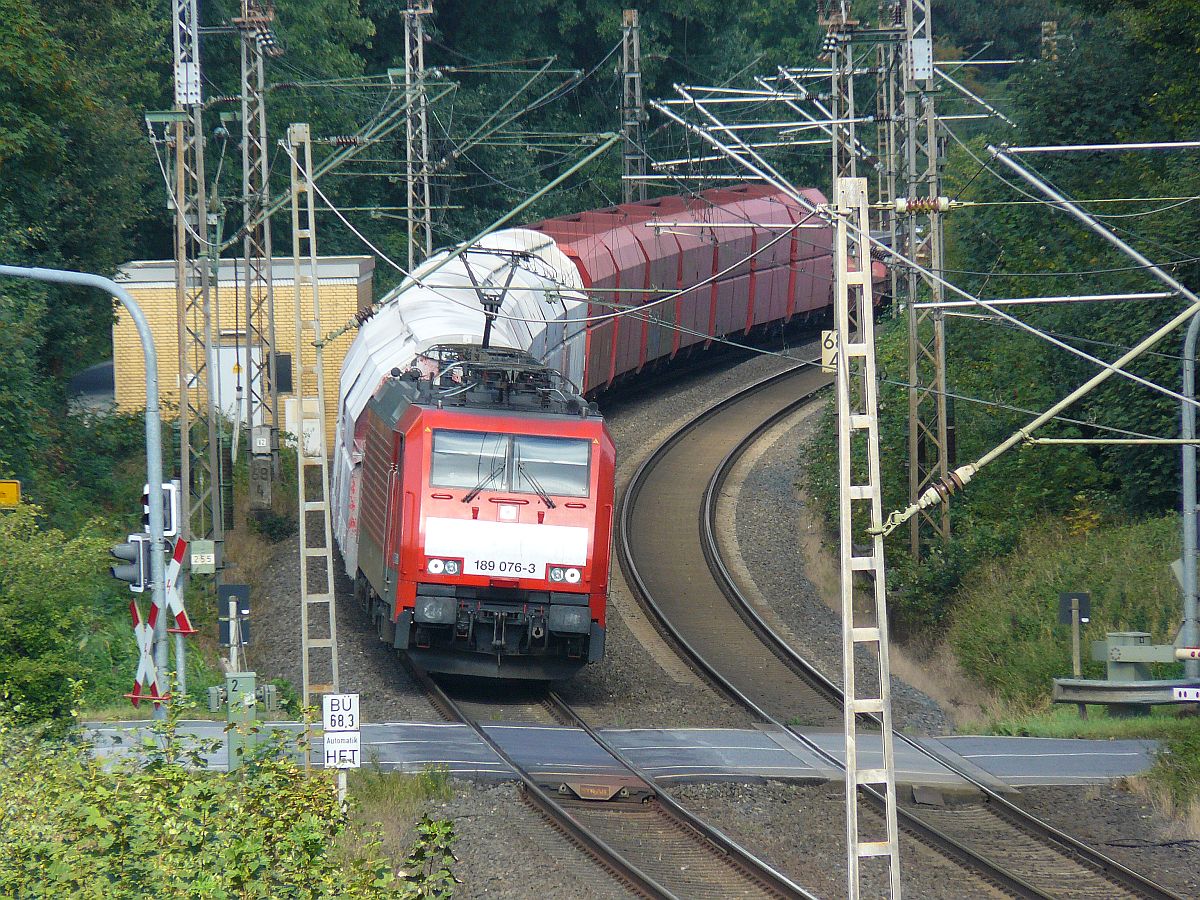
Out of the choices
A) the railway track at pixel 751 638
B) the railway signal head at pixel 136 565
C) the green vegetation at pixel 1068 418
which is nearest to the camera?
the railway track at pixel 751 638

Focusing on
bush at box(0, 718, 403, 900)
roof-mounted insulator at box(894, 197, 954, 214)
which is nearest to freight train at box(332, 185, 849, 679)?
roof-mounted insulator at box(894, 197, 954, 214)

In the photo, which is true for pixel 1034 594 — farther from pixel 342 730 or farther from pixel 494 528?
pixel 342 730

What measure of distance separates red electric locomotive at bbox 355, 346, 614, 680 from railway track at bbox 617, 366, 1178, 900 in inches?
122

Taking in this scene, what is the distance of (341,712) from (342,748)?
11.1 inches

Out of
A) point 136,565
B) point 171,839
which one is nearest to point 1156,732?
point 136,565

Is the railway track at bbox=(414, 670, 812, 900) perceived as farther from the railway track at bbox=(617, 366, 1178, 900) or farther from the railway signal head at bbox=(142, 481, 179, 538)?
the railway signal head at bbox=(142, 481, 179, 538)

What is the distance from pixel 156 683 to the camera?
14109 mm

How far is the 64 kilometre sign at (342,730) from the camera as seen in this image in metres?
12.5

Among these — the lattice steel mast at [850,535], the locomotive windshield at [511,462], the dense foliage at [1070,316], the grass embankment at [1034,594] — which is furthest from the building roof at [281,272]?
the lattice steel mast at [850,535]

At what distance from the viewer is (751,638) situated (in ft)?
75.4

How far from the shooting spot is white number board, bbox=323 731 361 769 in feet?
41.1

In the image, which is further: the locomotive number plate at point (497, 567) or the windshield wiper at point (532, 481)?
the windshield wiper at point (532, 481)

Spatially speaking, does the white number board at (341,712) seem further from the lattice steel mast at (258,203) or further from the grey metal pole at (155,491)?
the lattice steel mast at (258,203)

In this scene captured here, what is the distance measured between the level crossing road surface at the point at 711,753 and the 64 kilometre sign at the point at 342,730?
2676mm
